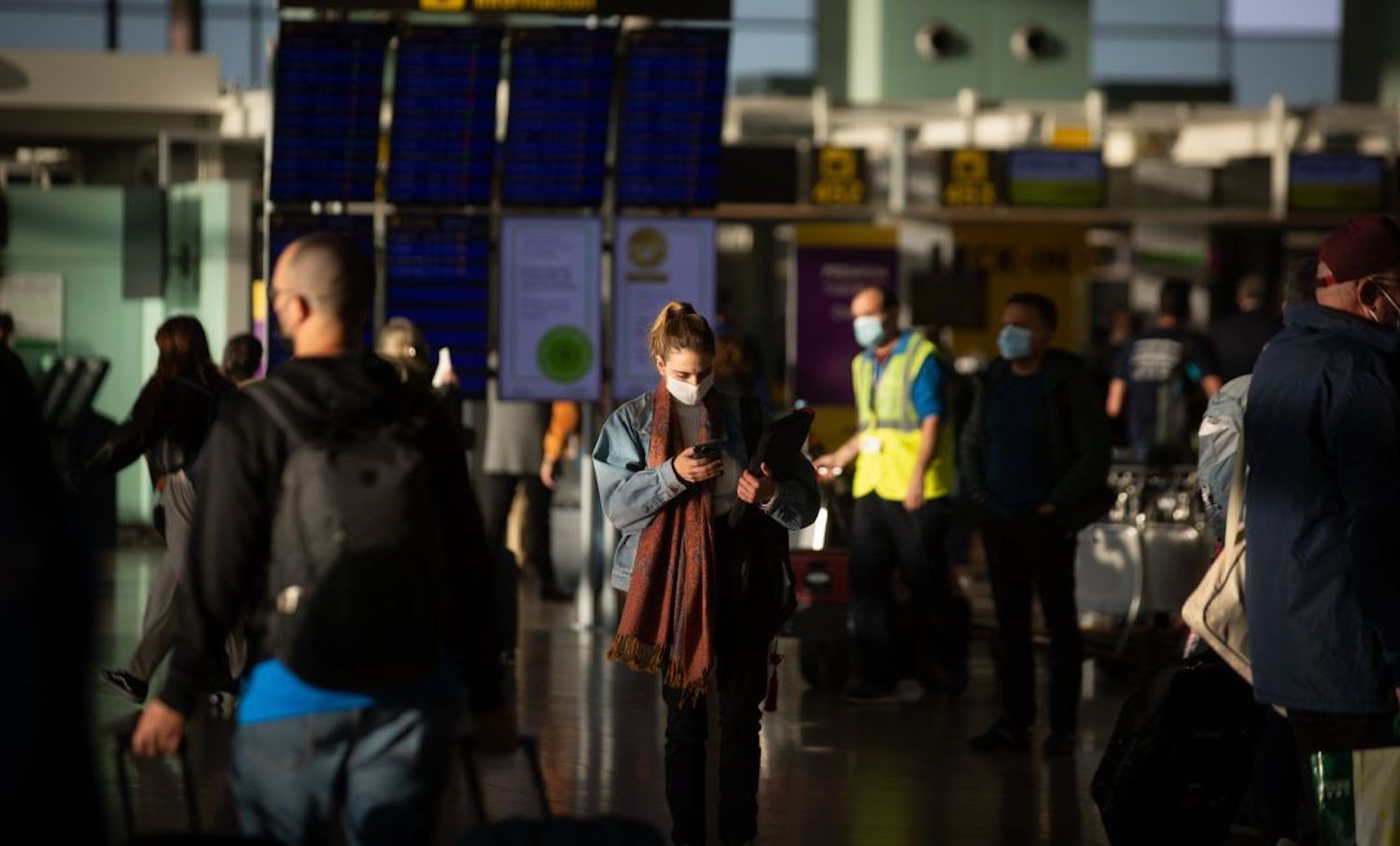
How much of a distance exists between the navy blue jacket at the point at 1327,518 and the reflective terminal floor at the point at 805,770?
221 centimetres

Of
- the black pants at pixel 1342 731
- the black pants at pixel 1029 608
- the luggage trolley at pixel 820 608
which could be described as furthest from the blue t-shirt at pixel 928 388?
the black pants at pixel 1342 731

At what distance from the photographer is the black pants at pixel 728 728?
21.7 ft

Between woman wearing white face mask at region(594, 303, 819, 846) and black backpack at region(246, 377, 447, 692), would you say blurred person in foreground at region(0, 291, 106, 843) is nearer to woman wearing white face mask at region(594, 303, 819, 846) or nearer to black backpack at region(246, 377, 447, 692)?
black backpack at region(246, 377, 447, 692)

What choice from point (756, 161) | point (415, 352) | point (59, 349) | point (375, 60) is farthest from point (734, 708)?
point (756, 161)

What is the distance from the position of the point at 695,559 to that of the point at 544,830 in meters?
2.39

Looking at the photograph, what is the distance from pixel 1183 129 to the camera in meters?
28.2

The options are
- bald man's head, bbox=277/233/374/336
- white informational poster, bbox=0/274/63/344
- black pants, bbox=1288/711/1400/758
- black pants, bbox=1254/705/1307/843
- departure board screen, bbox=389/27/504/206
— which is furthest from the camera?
white informational poster, bbox=0/274/63/344

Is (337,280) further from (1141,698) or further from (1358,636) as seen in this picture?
(1141,698)

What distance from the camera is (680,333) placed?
6.71 m

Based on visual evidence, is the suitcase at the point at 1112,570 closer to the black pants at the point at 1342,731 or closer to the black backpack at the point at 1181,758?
the black backpack at the point at 1181,758

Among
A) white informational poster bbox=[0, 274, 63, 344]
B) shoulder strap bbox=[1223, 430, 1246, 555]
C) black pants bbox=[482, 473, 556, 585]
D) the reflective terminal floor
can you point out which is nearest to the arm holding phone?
the reflective terminal floor

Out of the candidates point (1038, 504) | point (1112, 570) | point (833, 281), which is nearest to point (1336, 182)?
point (833, 281)

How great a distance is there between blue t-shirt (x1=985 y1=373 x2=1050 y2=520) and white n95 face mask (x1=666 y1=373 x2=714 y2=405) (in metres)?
2.60

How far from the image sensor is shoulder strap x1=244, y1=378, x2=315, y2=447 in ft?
13.3
